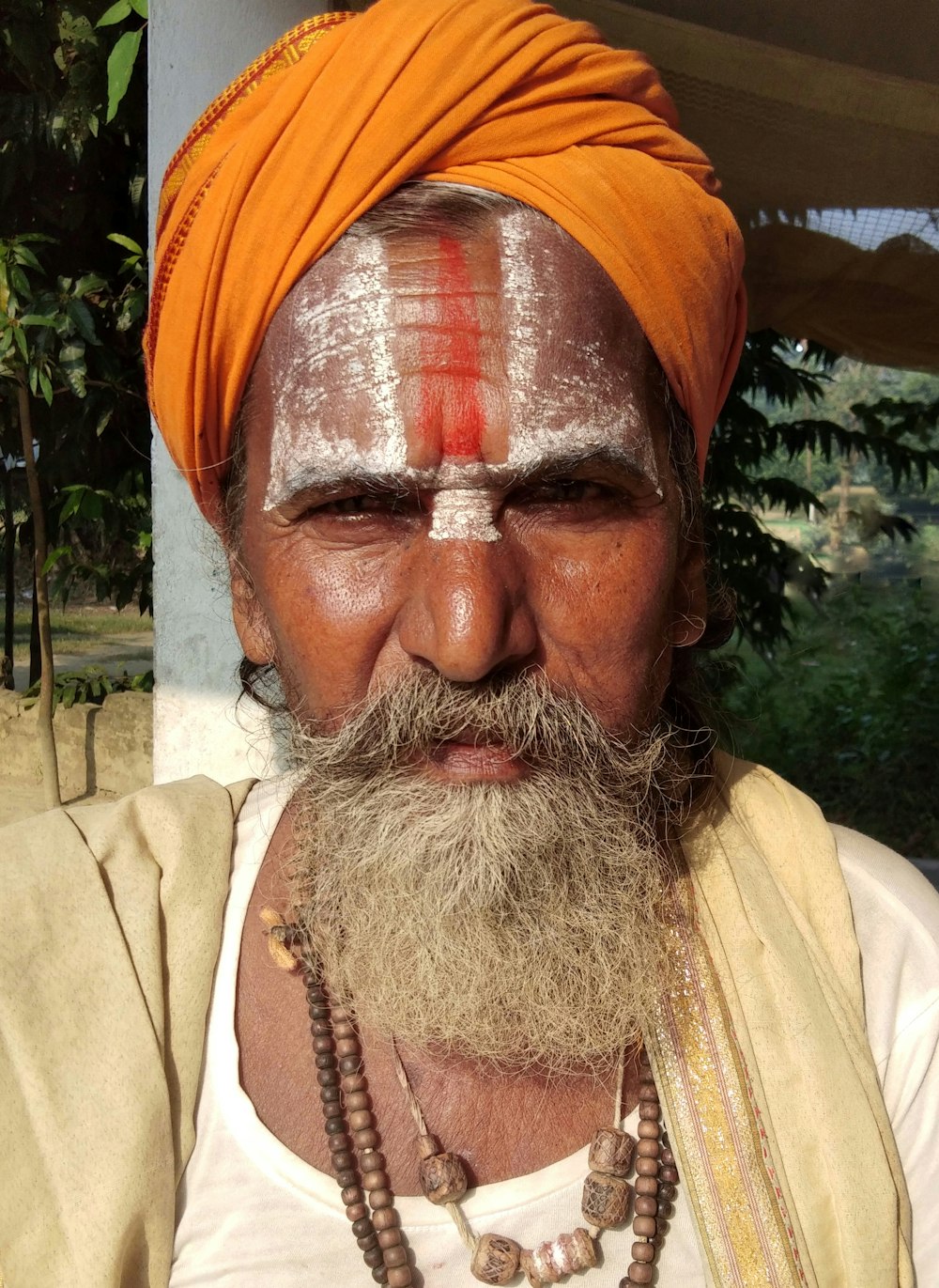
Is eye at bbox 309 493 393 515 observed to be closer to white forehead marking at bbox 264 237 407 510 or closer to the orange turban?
white forehead marking at bbox 264 237 407 510

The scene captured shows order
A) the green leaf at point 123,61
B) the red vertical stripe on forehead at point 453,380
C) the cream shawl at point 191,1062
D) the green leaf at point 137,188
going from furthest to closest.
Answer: the green leaf at point 137,188 → the green leaf at point 123,61 → the red vertical stripe on forehead at point 453,380 → the cream shawl at point 191,1062

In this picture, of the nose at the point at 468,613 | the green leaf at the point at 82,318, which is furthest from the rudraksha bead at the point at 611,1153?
the green leaf at the point at 82,318

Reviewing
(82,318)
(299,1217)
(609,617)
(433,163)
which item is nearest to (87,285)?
(82,318)

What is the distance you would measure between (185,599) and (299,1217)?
1683 mm

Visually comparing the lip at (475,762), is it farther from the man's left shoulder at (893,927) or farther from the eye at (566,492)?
the man's left shoulder at (893,927)

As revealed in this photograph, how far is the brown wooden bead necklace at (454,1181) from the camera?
133 cm

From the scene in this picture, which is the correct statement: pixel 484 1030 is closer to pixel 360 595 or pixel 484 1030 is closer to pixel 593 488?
pixel 360 595

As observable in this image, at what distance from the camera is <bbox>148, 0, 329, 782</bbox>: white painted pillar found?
2.53 meters

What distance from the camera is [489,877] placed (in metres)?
1.43

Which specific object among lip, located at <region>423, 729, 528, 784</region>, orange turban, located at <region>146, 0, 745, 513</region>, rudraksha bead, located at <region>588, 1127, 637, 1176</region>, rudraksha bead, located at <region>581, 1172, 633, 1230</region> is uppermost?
orange turban, located at <region>146, 0, 745, 513</region>

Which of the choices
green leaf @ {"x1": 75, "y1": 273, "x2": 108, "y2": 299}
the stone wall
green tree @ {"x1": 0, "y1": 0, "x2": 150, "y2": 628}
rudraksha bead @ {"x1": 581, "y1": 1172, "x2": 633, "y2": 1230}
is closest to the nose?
rudraksha bead @ {"x1": 581, "y1": 1172, "x2": 633, "y2": 1230}

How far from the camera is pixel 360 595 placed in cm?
143

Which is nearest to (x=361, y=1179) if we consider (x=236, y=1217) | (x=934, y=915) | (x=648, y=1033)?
(x=236, y=1217)

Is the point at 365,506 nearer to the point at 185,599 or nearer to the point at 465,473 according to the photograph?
the point at 465,473
